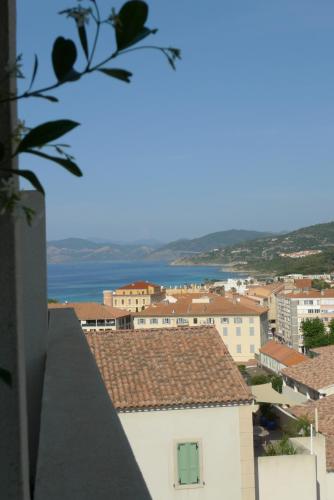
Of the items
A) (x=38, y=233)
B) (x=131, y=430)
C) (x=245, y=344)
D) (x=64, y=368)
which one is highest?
(x=38, y=233)

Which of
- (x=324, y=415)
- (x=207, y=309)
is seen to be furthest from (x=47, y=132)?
(x=207, y=309)

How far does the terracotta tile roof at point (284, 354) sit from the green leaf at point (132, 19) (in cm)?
4082

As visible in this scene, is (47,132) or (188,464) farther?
(188,464)

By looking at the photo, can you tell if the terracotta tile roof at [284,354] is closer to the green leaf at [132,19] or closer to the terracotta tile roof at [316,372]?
the terracotta tile roof at [316,372]

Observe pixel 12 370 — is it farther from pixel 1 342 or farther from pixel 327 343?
pixel 327 343

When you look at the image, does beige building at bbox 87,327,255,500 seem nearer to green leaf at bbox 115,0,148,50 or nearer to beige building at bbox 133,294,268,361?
green leaf at bbox 115,0,148,50

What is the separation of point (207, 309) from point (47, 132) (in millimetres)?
59370

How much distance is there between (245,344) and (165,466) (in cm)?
4953

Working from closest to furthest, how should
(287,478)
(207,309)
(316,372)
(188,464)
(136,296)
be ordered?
1. (188,464)
2. (287,478)
3. (316,372)
4. (207,309)
5. (136,296)

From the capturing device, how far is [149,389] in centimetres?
1070

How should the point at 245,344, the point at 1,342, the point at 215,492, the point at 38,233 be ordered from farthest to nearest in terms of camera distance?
the point at 245,344, the point at 215,492, the point at 38,233, the point at 1,342

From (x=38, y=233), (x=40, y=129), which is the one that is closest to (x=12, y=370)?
(x=40, y=129)

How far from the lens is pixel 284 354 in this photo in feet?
144

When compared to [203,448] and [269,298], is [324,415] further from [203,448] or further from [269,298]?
[269,298]
